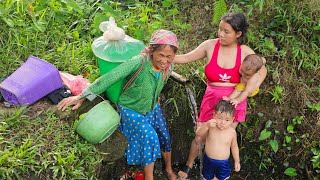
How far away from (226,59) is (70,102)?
4.99ft

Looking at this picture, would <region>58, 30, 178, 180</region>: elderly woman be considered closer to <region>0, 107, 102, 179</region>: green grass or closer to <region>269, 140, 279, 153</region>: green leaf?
<region>0, 107, 102, 179</region>: green grass

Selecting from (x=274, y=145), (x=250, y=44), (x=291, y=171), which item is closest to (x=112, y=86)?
(x=274, y=145)

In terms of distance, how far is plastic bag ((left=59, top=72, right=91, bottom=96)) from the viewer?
433 cm

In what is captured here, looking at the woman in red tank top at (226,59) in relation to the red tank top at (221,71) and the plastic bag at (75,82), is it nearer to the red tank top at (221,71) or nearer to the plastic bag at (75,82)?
the red tank top at (221,71)

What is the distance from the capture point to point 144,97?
402cm

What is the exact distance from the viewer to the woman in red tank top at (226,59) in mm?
4160

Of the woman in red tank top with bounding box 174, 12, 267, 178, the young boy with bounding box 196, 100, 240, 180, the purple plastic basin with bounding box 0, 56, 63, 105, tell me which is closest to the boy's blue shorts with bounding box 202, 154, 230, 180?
the young boy with bounding box 196, 100, 240, 180

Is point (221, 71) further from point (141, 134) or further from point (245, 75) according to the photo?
point (141, 134)

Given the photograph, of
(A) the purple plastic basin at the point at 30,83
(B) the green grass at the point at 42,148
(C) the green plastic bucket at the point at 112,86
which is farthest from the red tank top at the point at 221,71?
(A) the purple plastic basin at the point at 30,83

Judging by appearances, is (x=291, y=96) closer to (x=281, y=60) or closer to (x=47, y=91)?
(x=281, y=60)

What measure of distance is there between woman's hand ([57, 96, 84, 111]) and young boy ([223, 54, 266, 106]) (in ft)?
4.50

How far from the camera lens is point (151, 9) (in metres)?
5.62

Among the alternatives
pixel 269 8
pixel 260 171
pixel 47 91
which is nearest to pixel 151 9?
pixel 269 8

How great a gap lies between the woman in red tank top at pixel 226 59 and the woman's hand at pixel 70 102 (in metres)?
1.05
